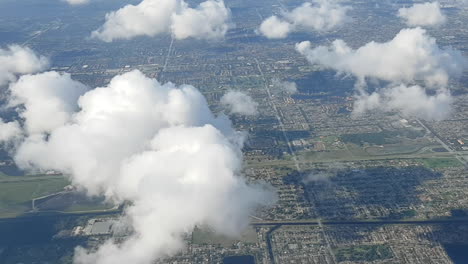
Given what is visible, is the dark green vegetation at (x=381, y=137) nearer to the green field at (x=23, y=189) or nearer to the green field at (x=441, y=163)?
the green field at (x=441, y=163)

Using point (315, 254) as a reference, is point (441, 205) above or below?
above

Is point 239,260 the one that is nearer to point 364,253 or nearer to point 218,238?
point 218,238

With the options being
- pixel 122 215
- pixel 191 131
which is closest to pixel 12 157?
pixel 122 215

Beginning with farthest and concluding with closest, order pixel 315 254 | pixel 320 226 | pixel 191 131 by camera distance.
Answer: pixel 191 131 → pixel 320 226 → pixel 315 254

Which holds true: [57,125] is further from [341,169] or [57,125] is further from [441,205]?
[441,205]

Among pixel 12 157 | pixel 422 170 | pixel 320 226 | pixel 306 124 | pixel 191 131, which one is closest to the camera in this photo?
pixel 320 226

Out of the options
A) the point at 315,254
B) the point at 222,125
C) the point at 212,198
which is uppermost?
the point at 222,125

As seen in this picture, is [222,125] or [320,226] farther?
[222,125]

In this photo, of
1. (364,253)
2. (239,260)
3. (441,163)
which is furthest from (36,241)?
(441,163)

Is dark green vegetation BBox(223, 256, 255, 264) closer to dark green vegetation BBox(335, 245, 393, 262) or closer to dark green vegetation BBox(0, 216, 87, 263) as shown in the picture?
dark green vegetation BBox(335, 245, 393, 262)
